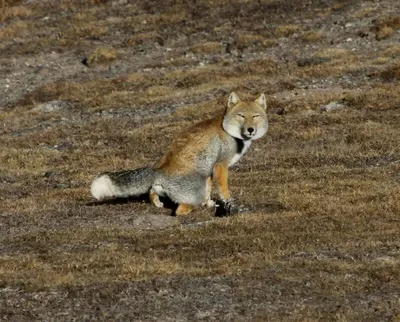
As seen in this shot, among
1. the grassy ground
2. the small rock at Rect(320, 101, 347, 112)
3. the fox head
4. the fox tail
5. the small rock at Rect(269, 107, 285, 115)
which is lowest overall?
the small rock at Rect(269, 107, 285, 115)

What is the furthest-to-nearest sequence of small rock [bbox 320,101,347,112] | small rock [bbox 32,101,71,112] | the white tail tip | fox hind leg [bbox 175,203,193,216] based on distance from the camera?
small rock [bbox 32,101,71,112] → small rock [bbox 320,101,347,112] → fox hind leg [bbox 175,203,193,216] → the white tail tip

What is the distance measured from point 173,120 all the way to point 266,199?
1948 centimetres

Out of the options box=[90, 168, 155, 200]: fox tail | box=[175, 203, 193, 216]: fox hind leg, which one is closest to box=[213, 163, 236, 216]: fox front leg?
box=[175, 203, 193, 216]: fox hind leg

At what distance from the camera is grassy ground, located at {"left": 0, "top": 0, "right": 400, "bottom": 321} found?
1427cm

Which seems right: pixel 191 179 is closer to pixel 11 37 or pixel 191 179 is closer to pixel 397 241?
pixel 397 241

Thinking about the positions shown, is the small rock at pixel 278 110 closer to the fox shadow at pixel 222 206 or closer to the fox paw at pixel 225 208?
the fox shadow at pixel 222 206

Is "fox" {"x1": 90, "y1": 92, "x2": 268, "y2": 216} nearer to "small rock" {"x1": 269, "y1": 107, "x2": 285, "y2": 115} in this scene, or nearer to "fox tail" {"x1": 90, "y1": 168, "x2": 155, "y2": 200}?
"fox tail" {"x1": 90, "y1": 168, "x2": 155, "y2": 200}

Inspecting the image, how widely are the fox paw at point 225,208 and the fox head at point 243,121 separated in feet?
4.62

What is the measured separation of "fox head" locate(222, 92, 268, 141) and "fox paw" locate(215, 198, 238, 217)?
1.41 meters

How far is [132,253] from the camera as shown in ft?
54.5

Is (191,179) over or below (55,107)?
over

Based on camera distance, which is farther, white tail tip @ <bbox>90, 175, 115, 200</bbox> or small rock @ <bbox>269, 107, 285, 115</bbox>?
small rock @ <bbox>269, 107, 285, 115</bbox>

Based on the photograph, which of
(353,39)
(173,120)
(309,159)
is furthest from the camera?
(353,39)

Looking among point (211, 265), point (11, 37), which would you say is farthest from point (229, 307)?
point (11, 37)
